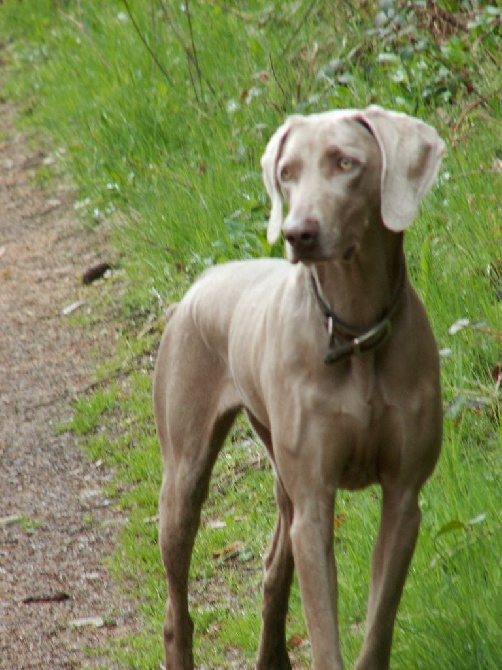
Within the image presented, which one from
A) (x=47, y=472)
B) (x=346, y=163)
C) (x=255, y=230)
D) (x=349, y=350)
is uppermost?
(x=346, y=163)

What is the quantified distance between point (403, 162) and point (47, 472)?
136 inches

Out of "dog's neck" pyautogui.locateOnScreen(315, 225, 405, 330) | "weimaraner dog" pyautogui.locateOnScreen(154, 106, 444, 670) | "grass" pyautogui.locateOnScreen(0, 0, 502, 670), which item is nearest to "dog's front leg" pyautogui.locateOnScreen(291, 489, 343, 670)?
"weimaraner dog" pyautogui.locateOnScreen(154, 106, 444, 670)

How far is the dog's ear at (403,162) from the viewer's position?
3.22 metres

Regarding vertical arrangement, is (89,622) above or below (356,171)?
below

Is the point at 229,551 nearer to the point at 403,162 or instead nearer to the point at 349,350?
the point at 349,350

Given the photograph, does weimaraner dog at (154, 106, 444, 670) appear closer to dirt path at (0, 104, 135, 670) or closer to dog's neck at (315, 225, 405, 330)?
dog's neck at (315, 225, 405, 330)

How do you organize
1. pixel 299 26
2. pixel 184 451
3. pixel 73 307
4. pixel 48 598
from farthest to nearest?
pixel 73 307 < pixel 299 26 < pixel 48 598 < pixel 184 451

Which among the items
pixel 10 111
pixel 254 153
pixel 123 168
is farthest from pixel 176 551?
pixel 10 111

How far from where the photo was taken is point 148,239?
7.74m

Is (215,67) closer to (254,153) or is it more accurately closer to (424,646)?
(254,153)

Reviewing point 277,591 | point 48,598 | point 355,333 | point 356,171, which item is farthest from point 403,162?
point 48,598

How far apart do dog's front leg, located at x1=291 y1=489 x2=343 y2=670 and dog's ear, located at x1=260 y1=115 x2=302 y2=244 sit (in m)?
0.72

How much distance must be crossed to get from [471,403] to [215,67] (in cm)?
473

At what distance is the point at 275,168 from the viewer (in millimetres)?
3463
